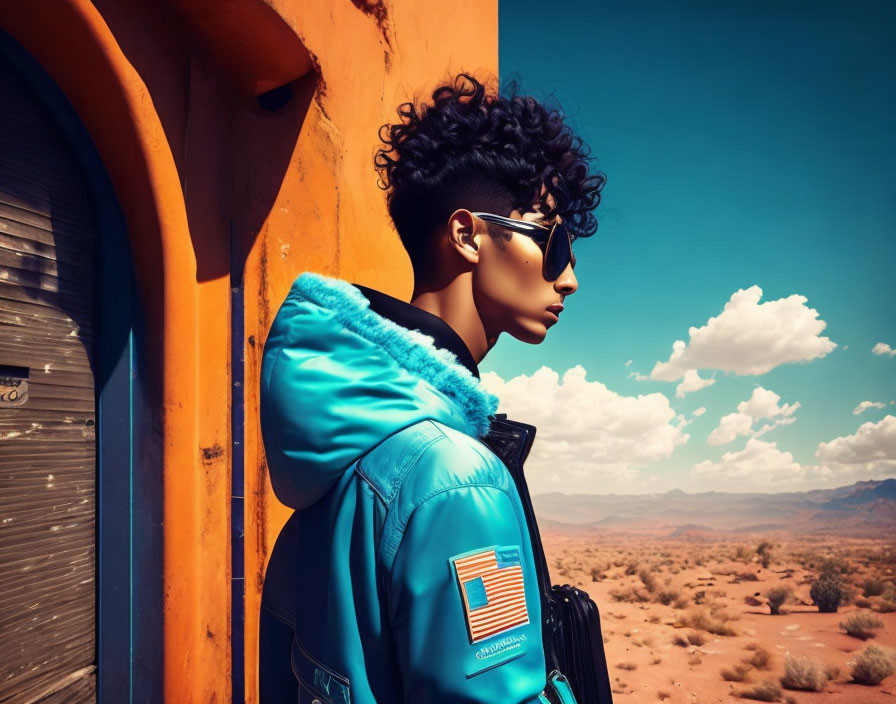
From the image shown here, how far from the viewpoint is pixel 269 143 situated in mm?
2686

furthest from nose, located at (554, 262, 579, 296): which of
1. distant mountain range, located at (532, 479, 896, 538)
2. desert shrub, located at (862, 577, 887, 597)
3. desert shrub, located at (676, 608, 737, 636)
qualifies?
distant mountain range, located at (532, 479, 896, 538)

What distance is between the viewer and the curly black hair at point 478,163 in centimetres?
156

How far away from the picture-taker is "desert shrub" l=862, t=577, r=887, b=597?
15258mm

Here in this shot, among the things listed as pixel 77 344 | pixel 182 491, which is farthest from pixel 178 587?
pixel 77 344

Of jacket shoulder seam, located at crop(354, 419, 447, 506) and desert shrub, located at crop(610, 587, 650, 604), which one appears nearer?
jacket shoulder seam, located at crop(354, 419, 447, 506)

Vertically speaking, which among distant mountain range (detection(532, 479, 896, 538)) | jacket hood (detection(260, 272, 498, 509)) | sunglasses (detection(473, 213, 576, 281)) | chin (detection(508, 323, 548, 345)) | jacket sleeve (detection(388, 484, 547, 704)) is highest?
sunglasses (detection(473, 213, 576, 281))

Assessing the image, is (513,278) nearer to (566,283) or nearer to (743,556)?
(566,283)

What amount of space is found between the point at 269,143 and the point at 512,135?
150 cm

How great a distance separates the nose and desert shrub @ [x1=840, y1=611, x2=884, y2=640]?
1356cm

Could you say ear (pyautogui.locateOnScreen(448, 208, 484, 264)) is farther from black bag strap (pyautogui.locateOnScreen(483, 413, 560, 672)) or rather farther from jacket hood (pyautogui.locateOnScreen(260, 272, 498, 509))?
black bag strap (pyautogui.locateOnScreen(483, 413, 560, 672))

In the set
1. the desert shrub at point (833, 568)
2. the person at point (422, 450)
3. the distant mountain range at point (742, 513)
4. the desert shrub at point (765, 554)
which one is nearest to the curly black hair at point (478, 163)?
the person at point (422, 450)

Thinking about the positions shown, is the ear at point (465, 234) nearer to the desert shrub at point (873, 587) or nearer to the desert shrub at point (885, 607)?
the desert shrub at point (885, 607)

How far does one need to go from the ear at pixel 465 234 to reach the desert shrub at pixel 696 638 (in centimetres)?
1242

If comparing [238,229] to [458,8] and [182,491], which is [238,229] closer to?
[182,491]
